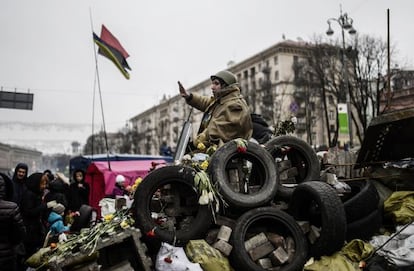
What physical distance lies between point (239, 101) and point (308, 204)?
2.00 metres

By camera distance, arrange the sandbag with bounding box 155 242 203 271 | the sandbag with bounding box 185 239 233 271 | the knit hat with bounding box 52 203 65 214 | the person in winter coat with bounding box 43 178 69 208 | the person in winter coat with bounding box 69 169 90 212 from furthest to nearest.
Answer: the person in winter coat with bounding box 69 169 90 212 < the person in winter coat with bounding box 43 178 69 208 < the knit hat with bounding box 52 203 65 214 < the sandbag with bounding box 185 239 233 271 < the sandbag with bounding box 155 242 203 271

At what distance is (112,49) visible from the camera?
10625 millimetres

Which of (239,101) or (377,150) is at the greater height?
(239,101)

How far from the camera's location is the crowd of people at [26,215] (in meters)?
4.29

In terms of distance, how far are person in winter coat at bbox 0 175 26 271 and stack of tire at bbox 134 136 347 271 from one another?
4.81 feet

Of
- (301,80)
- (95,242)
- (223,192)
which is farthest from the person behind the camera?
(301,80)

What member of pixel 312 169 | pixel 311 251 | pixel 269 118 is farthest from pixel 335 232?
pixel 269 118

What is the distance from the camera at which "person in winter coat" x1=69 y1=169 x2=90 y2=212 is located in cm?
823

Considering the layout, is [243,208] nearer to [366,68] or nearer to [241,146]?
[241,146]

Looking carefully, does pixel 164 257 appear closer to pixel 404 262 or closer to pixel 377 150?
pixel 404 262

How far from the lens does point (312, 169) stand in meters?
5.77

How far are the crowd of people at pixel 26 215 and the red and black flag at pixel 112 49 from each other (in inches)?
180

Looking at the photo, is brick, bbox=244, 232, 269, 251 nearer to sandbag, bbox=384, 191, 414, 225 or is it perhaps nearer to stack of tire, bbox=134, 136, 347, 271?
stack of tire, bbox=134, 136, 347, 271

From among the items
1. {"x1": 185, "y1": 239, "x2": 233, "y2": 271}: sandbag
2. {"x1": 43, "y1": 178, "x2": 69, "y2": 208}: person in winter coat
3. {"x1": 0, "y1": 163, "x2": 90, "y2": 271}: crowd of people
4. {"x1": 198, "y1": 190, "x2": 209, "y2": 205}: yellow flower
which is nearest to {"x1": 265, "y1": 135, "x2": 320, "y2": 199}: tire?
{"x1": 198, "y1": 190, "x2": 209, "y2": 205}: yellow flower
